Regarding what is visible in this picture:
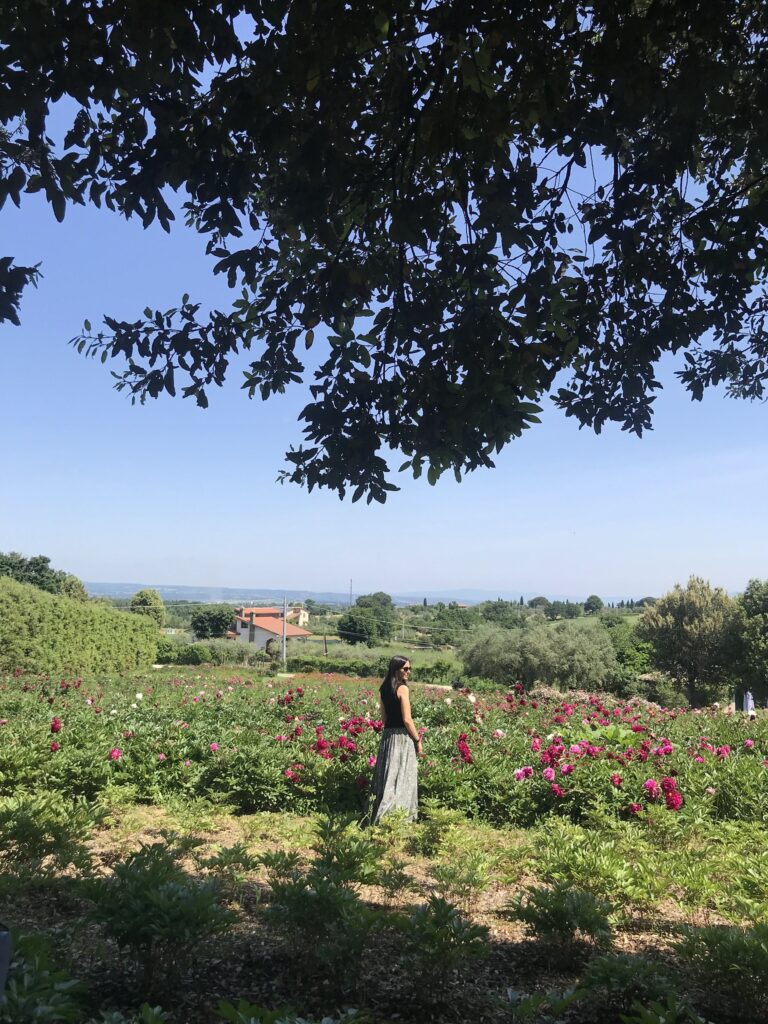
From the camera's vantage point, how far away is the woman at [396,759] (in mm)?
5445

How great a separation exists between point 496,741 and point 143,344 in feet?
18.6

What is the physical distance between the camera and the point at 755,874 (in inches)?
156

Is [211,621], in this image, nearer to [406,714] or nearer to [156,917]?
[406,714]

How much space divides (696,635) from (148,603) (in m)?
49.7

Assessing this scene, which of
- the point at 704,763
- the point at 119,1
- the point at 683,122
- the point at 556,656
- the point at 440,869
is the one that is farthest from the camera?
the point at 556,656

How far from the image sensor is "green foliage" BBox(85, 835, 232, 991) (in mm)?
2633

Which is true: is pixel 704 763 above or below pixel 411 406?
below

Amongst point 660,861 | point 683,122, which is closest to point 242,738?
point 660,861

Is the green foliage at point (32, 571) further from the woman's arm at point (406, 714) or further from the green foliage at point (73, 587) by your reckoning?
the woman's arm at point (406, 714)

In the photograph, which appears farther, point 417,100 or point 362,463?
point 362,463

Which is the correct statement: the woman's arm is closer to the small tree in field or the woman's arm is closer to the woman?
the woman

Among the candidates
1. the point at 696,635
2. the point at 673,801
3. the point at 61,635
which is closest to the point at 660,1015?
the point at 673,801

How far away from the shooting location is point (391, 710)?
562cm

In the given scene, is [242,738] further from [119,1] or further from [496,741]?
[119,1]
